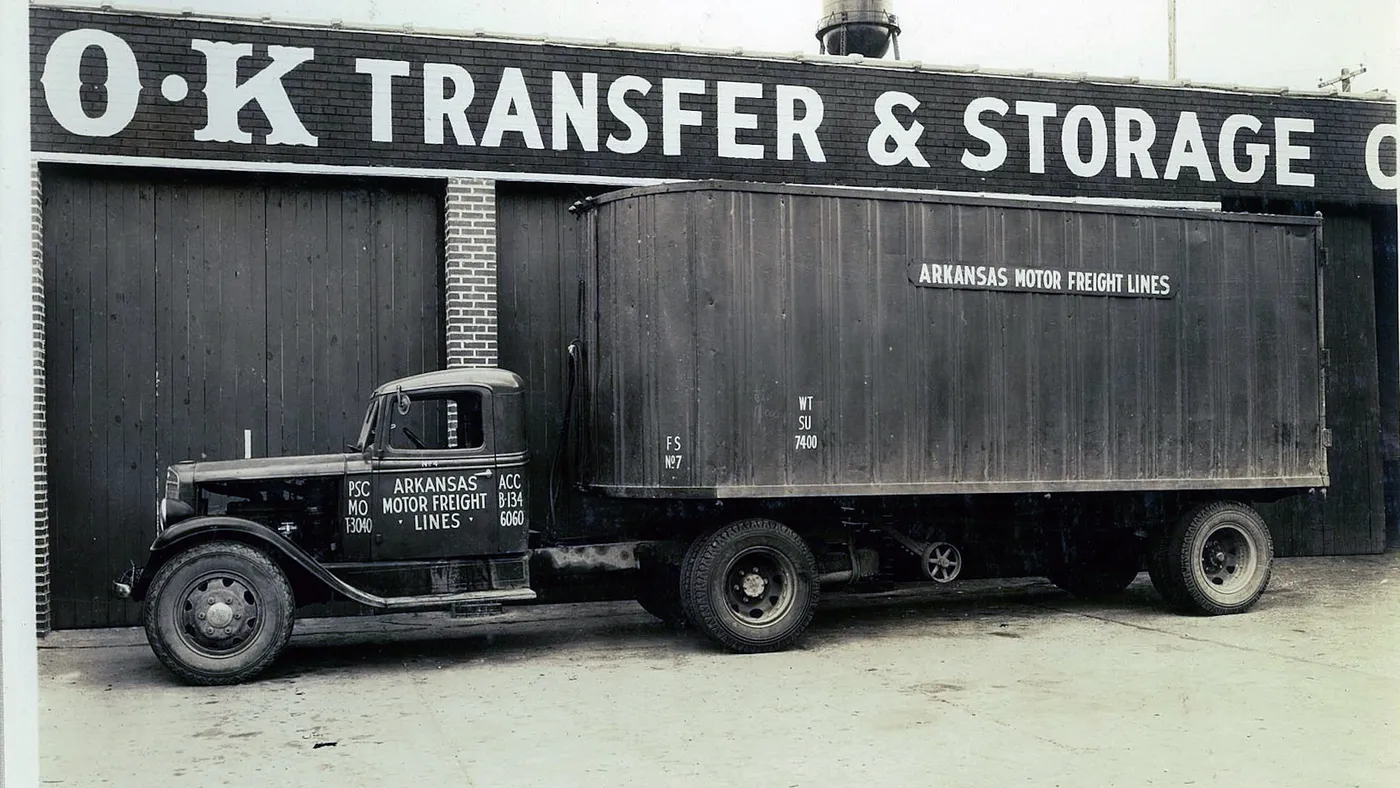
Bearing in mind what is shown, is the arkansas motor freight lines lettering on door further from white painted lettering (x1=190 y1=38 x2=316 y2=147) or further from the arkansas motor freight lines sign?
white painted lettering (x1=190 y1=38 x2=316 y2=147)

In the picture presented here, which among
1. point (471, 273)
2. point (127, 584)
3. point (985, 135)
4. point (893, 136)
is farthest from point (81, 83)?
point (985, 135)

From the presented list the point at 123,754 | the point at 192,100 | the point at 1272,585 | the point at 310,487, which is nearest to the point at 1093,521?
the point at 1272,585

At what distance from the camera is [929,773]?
5.99 metres

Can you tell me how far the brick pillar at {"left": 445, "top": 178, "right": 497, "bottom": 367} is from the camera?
11516 millimetres

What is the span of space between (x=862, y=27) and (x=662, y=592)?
7.33 meters

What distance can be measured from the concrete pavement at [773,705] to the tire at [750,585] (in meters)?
0.25

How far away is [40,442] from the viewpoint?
10562 millimetres

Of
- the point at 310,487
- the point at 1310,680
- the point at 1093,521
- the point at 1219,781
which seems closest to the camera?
the point at 1219,781

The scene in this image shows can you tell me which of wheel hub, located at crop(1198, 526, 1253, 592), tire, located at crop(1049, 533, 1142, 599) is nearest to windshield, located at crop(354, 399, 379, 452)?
tire, located at crop(1049, 533, 1142, 599)

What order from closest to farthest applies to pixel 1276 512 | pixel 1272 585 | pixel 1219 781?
1. pixel 1219 781
2. pixel 1272 585
3. pixel 1276 512

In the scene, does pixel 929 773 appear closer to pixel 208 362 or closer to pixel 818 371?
pixel 818 371

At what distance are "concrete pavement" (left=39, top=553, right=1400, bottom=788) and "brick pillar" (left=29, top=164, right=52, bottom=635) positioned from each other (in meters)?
0.50

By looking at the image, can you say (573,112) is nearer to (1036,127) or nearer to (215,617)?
(1036,127)

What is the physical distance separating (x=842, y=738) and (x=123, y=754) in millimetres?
3826
